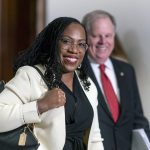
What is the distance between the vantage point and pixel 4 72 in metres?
3.58

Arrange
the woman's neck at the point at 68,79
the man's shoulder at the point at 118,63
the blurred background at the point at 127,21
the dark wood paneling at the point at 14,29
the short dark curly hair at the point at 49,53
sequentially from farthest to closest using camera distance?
the dark wood paneling at the point at 14,29
the blurred background at the point at 127,21
the man's shoulder at the point at 118,63
the woman's neck at the point at 68,79
the short dark curly hair at the point at 49,53

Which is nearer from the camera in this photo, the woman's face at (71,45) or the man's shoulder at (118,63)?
the woman's face at (71,45)

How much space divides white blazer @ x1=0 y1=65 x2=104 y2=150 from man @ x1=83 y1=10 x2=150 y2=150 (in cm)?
72

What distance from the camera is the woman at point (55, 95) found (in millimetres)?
1846

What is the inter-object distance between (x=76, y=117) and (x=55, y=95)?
18 cm

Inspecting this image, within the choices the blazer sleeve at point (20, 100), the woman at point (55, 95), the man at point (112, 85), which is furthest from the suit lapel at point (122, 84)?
the blazer sleeve at point (20, 100)

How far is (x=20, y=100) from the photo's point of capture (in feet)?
6.15

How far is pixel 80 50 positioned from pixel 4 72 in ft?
5.48

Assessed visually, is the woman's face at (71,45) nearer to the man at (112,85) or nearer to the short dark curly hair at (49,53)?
the short dark curly hair at (49,53)

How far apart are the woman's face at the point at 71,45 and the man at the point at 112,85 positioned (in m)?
0.68

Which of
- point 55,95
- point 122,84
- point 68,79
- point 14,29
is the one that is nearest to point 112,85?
point 122,84

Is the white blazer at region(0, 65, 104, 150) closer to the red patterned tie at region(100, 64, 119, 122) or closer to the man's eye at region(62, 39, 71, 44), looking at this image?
the man's eye at region(62, 39, 71, 44)

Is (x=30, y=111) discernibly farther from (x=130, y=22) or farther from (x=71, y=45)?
(x=130, y=22)

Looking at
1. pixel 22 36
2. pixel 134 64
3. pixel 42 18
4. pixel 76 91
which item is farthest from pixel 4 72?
pixel 76 91
